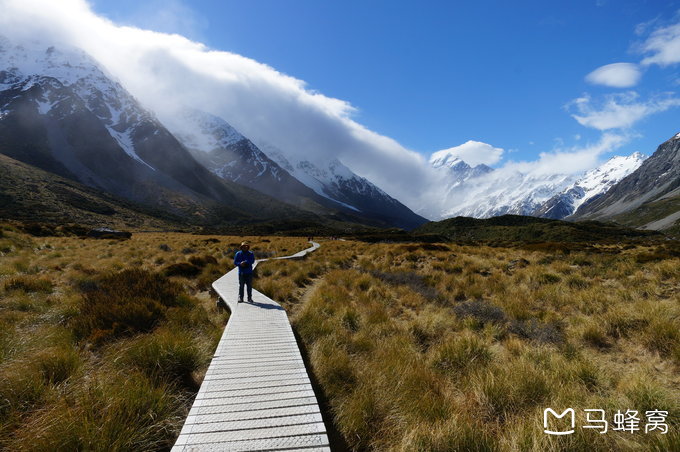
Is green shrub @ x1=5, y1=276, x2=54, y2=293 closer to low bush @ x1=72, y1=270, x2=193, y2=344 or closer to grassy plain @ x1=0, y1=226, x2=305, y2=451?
grassy plain @ x1=0, y1=226, x2=305, y2=451

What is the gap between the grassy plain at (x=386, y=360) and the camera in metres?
3.53

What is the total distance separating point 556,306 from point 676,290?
13.3 feet

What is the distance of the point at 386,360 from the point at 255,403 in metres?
2.43

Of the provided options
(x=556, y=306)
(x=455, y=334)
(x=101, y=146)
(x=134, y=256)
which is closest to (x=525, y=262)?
(x=556, y=306)

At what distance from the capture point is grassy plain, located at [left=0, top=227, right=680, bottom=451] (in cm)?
353

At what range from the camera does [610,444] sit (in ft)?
11.5

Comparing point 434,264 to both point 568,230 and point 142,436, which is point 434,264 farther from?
point 568,230

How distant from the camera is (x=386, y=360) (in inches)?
218

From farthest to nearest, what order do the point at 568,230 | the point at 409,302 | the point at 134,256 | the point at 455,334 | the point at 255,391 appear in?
the point at 568,230 < the point at 134,256 < the point at 409,302 < the point at 455,334 < the point at 255,391
